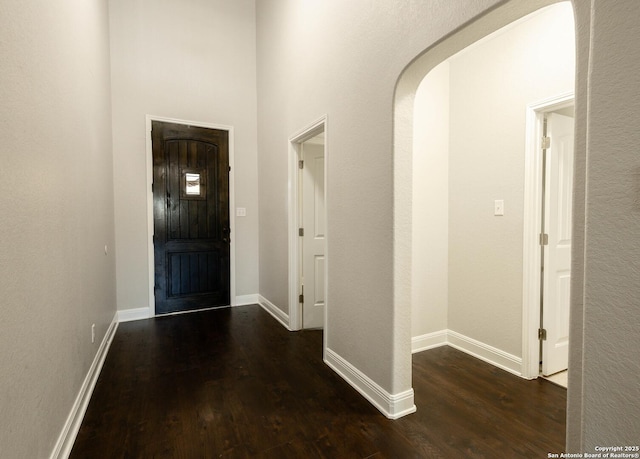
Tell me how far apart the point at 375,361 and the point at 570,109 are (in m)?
2.48

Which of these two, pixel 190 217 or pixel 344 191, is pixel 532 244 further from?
pixel 190 217

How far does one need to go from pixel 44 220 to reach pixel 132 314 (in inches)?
107

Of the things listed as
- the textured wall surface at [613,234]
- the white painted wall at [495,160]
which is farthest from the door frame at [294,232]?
the textured wall surface at [613,234]

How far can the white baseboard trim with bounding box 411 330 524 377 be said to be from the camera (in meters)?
2.42

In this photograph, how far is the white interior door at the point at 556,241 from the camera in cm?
233

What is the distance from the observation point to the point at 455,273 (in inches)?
115

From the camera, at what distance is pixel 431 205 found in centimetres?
289

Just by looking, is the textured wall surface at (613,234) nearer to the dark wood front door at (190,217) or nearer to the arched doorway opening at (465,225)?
the arched doorway opening at (465,225)

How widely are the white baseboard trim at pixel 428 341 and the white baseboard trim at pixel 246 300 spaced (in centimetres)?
236

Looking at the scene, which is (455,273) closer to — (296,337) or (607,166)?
(296,337)

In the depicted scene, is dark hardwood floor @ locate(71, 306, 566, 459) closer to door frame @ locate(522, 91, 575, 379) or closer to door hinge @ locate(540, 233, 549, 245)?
door frame @ locate(522, 91, 575, 379)

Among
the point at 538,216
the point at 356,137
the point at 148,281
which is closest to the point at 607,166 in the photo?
the point at 356,137

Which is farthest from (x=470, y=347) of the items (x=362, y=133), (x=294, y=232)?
(x=362, y=133)

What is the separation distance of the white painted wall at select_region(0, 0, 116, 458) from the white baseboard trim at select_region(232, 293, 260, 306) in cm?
189
